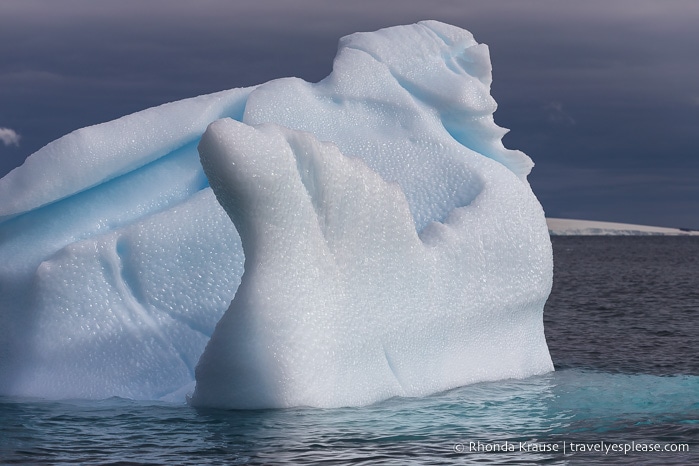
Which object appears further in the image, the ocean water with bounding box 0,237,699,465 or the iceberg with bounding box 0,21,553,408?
the iceberg with bounding box 0,21,553,408

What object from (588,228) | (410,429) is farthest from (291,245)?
(588,228)

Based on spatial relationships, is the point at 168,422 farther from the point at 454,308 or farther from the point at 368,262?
the point at 454,308

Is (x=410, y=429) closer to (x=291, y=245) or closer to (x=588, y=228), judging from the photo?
(x=291, y=245)

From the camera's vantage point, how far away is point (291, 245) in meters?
9.45

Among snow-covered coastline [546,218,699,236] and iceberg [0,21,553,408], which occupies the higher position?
snow-covered coastline [546,218,699,236]

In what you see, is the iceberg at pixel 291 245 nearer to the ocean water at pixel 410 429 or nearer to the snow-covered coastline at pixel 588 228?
the ocean water at pixel 410 429

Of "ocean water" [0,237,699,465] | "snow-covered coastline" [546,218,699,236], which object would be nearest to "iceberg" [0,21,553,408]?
"ocean water" [0,237,699,465]

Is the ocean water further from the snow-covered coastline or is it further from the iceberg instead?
the snow-covered coastline

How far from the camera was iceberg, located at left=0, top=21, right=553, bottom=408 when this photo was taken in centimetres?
940

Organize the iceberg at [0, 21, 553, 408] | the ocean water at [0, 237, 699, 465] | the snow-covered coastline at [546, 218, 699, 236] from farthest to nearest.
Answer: the snow-covered coastline at [546, 218, 699, 236] → the iceberg at [0, 21, 553, 408] → the ocean water at [0, 237, 699, 465]

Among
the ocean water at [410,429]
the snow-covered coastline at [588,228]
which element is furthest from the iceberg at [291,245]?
the snow-covered coastline at [588,228]

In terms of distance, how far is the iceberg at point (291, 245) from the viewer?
9.40 metres

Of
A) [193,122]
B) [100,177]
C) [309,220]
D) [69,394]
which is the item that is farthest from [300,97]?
[69,394]

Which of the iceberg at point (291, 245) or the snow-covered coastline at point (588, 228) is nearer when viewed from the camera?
the iceberg at point (291, 245)
